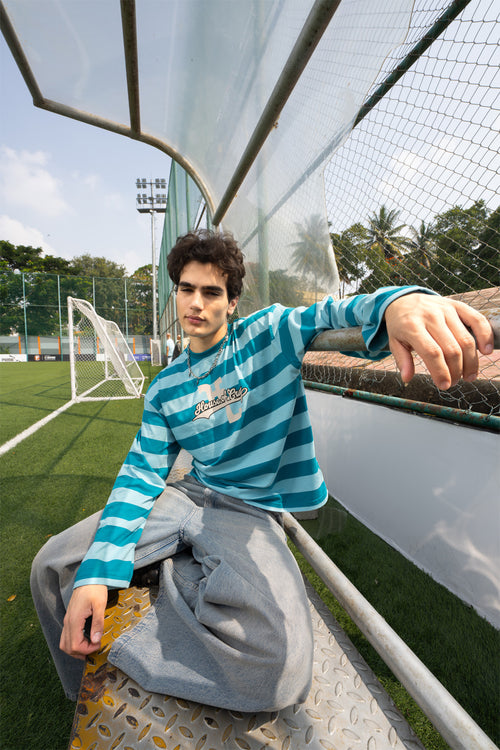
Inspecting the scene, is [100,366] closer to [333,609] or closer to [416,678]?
[333,609]

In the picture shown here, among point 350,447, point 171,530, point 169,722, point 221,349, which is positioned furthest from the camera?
point 350,447

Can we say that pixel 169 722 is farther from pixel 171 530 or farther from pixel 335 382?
pixel 335 382

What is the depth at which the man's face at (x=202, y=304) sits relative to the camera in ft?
4.54

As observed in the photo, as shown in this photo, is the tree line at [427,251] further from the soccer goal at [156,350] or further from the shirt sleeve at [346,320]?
the soccer goal at [156,350]

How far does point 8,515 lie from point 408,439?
10.5ft

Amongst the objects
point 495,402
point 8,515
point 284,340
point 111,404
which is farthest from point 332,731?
point 111,404

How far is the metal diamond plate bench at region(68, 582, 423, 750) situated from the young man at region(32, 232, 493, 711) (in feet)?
0.13

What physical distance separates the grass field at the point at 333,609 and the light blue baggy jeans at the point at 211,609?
0.44m

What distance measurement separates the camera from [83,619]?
0.98 m

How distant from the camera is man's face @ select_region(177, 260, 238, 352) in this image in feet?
4.54

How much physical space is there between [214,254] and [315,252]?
781mm

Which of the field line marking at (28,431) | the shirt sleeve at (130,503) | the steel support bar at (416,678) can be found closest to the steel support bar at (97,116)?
the shirt sleeve at (130,503)

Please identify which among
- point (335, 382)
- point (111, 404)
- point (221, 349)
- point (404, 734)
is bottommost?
point (111, 404)

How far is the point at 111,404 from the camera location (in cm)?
892
